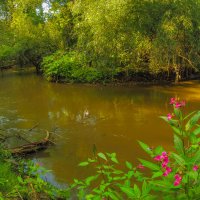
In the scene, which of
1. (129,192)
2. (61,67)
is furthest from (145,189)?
(61,67)

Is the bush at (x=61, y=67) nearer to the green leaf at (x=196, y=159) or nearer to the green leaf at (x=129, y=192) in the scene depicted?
the green leaf at (x=129, y=192)

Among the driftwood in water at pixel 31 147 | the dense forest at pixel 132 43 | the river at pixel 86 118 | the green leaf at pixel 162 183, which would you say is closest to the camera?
the green leaf at pixel 162 183

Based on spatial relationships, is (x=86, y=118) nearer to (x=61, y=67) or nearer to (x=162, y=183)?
(x=61, y=67)

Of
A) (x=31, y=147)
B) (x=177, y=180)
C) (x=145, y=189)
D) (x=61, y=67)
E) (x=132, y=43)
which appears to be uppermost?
(x=132, y=43)

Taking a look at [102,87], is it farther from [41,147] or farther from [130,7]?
[41,147]

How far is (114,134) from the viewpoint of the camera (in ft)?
38.8

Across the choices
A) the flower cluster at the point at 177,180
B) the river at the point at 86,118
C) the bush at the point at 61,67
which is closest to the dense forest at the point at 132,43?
the bush at the point at 61,67

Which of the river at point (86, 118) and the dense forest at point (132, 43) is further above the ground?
the dense forest at point (132, 43)

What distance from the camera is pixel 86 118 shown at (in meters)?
14.2

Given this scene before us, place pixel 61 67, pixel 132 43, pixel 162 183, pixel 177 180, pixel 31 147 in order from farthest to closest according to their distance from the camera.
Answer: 1. pixel 61 67
2. pixel 132 43
3. pixel 31 147
4. pixel 162 183
5. pixel 177 180

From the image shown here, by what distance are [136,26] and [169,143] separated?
10.3 meters

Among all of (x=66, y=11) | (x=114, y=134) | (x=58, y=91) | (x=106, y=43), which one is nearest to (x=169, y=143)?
(x=114, y=134)

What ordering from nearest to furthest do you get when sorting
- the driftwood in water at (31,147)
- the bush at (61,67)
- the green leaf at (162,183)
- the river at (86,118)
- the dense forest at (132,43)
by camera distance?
the green leaf at (162,183), the driftwood in water at (31,147), the river at (86,118), the dense forest at (132,43), the bush at (61,67)

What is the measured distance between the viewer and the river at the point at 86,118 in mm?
9992
